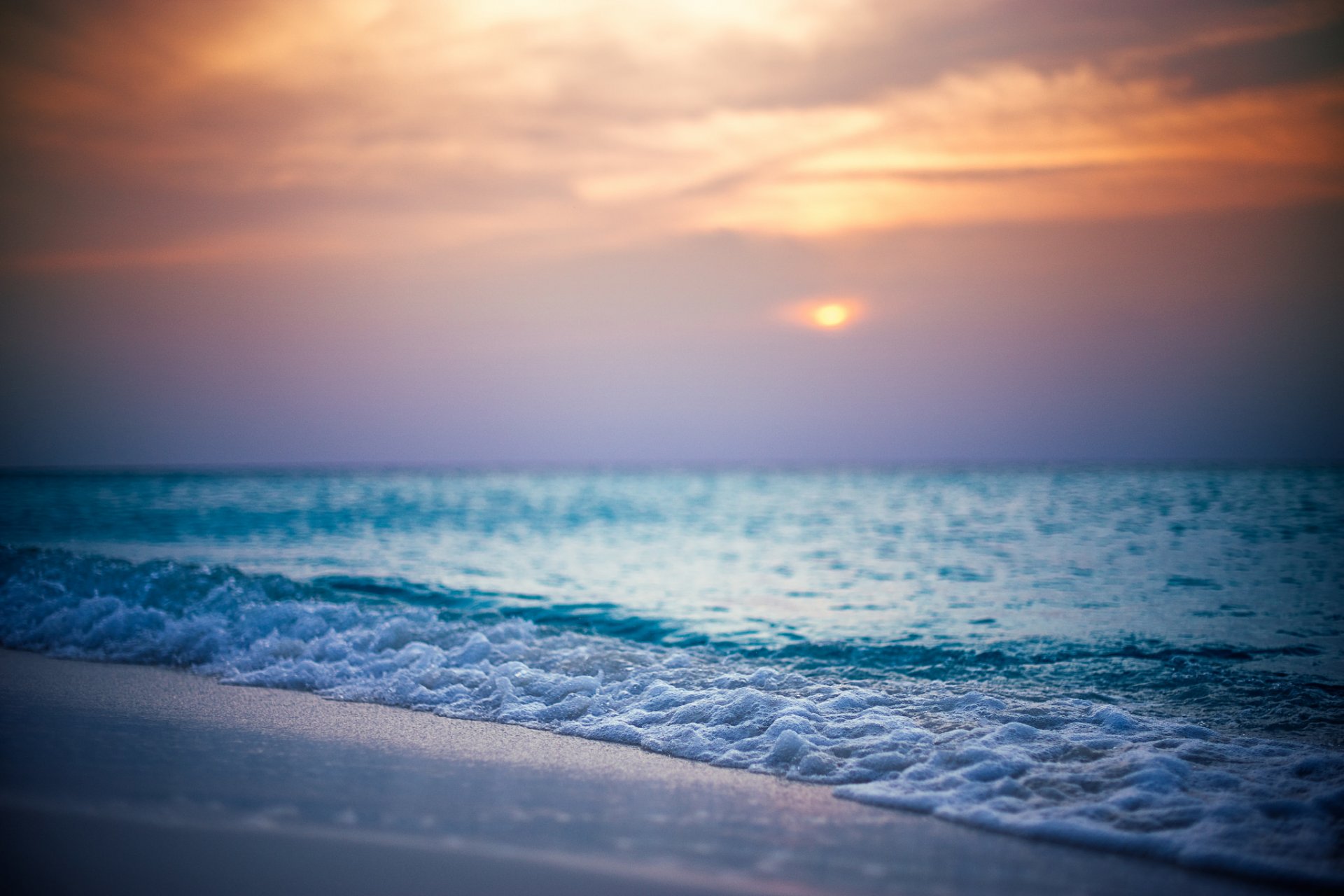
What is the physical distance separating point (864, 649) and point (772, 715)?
333cm

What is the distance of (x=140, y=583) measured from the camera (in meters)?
10.7

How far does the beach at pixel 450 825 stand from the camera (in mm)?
3688

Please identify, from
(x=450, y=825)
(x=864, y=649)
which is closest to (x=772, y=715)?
(x=450, y=825)

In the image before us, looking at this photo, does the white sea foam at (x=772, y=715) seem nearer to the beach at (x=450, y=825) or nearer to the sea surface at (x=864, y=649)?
the sea surface at (x=864, y=649)

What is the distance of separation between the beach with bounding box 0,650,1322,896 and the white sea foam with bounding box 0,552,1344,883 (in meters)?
0.34

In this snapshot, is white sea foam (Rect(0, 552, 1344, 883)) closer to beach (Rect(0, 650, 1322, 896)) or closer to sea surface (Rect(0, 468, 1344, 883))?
sea surface (Rect(0, 468, 1344, 883))

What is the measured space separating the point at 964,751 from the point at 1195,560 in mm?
13755

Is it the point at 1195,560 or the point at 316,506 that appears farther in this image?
the point at 316,506

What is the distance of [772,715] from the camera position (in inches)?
243

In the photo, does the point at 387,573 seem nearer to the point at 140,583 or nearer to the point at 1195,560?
the point at 140,583

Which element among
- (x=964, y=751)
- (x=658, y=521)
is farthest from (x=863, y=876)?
(x=658, y=521)

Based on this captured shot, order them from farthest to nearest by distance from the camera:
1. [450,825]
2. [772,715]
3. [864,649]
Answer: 1. [864,649]
2. [772,715]
3. [450,825]

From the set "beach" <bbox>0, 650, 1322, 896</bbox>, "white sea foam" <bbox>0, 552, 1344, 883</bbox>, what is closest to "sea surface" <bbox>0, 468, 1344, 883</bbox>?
"white sea foam" <bbox>0, 552, 1344, 883</bbox>

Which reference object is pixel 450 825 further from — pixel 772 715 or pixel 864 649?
pixel 864 649
